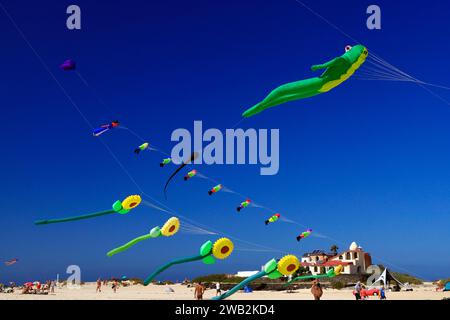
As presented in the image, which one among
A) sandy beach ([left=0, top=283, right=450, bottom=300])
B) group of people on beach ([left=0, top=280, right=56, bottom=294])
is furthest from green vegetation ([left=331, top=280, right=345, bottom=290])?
group of people on beach ([left=0, top=280, right=56, bottom=294])

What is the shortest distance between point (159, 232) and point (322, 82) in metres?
12.2

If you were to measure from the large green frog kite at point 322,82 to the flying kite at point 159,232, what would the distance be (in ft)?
30.4

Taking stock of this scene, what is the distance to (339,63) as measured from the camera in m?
16.3

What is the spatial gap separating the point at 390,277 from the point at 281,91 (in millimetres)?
34544

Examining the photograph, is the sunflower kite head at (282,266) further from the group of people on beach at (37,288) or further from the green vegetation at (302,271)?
the green vegetation at (302,271)

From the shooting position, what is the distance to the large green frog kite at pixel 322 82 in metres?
16.3

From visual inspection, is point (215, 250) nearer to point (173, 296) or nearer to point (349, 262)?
point (173, 296)

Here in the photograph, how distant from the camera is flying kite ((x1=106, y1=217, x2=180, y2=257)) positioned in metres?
23.9

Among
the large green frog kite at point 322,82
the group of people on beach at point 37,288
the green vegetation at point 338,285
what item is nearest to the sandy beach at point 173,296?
the group of people on beach at point 37,288

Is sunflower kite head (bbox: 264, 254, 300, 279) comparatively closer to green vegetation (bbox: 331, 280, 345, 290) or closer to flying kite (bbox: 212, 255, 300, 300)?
flying kite (bbox: 212, 255, 300, 300)

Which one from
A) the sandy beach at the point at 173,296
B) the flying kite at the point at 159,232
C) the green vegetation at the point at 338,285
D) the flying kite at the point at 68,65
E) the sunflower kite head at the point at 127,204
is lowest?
the sandy beach at the point at 173,296

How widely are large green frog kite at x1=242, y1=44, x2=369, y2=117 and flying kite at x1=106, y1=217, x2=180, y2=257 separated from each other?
9.27 m
